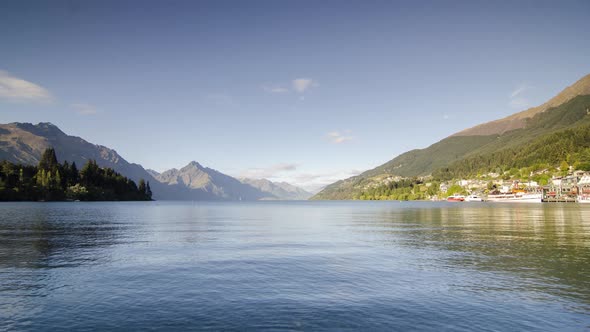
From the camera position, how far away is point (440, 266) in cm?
3566

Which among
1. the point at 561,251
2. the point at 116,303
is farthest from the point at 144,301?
the point at 561,251

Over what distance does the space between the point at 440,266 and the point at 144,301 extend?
90.1 feet

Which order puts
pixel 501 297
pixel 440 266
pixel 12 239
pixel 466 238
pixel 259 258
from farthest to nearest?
pixel 466 238
pixel 12 239
pixel 259 258
pixel 440 266
pixel 501 297

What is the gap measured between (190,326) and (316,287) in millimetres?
11121

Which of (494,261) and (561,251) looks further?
(561,251)

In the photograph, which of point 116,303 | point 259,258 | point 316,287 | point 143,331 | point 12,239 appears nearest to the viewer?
point 143,331

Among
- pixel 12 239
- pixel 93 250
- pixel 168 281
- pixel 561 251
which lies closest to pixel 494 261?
pixel 561 251

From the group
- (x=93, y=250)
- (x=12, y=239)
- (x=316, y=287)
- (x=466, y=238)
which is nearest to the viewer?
(x=316, y=287)

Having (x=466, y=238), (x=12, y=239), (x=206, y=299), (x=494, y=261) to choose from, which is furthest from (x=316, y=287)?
(x=12, y=239)

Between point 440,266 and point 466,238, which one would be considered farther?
point 466,238

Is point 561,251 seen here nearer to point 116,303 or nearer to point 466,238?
point 466,238

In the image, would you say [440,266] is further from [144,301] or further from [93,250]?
[93,250]

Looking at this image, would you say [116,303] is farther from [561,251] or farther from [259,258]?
[561,251]

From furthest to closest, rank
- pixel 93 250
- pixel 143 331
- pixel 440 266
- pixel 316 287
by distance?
pixel 93 250, pixel 440 266, pixel 316 287, pixel 143 331
